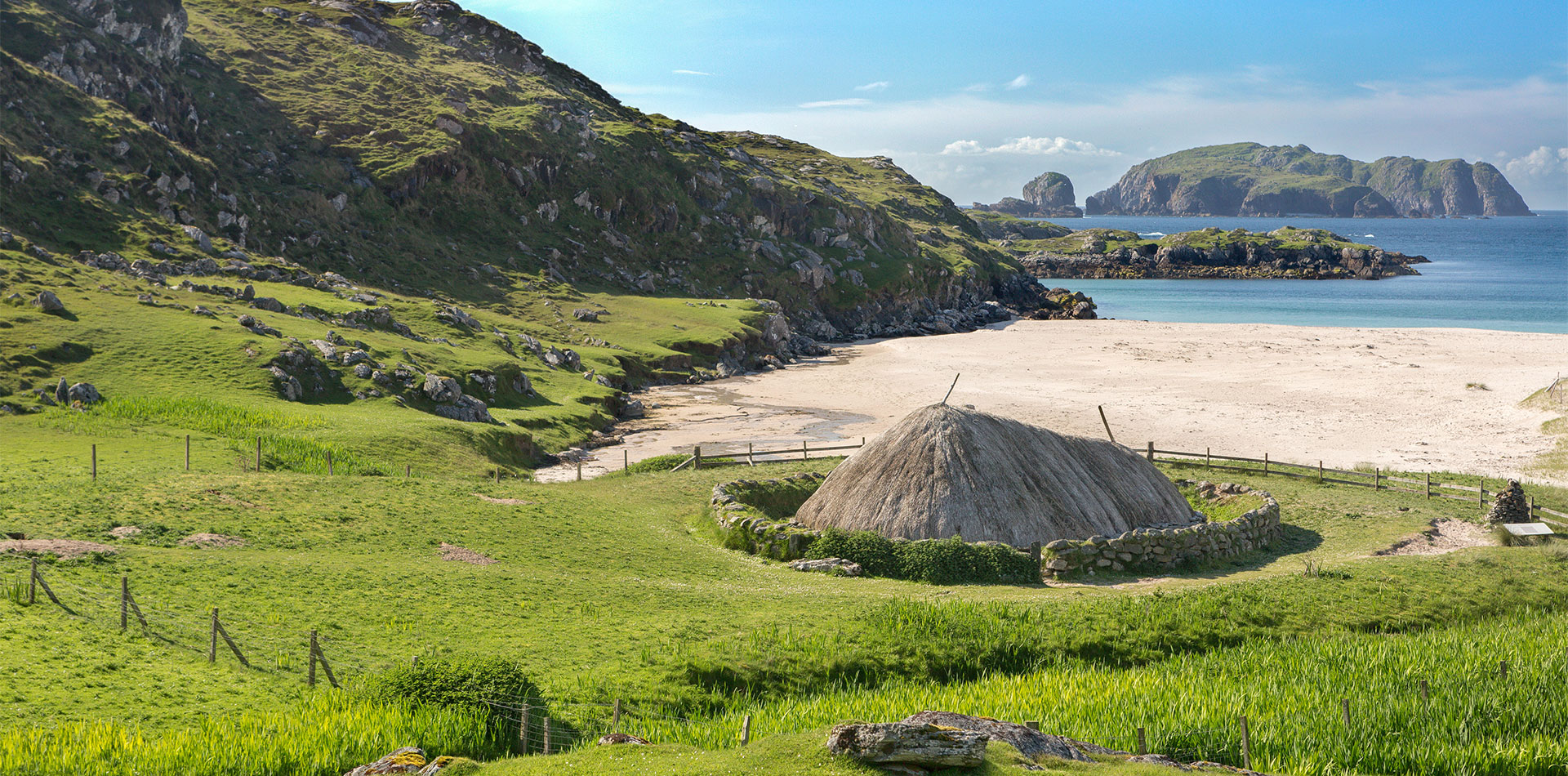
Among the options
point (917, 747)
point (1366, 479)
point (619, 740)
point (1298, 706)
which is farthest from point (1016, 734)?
point (1366, 479)

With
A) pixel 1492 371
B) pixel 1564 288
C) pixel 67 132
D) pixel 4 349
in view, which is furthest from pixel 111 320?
pixel 1564 288

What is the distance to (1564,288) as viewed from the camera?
147 meters

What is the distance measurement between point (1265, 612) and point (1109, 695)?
897 centimetres

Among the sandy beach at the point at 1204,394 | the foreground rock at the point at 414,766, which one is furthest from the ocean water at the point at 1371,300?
the foreground rock at the point at 414,766

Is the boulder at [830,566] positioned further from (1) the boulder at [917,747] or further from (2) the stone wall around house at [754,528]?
(1) the boulder at [917,747]

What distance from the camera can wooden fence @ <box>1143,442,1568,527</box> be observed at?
3809 centimetres

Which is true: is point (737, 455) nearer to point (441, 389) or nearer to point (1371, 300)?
point (441, 389)

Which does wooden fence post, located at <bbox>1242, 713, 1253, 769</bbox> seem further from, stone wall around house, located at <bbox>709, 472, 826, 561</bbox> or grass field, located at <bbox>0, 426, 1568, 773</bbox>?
stone wall around house, located at <bbox>709, 472, 826, 561</bbox>

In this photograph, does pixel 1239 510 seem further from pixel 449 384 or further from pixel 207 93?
pixel 207 93

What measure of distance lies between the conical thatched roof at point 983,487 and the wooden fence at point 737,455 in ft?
32.4

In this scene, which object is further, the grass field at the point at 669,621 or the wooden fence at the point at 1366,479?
the wooden fence at the point at 1366,479

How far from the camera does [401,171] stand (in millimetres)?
103812

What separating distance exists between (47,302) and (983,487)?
5288cm

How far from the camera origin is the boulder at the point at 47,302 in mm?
50844
